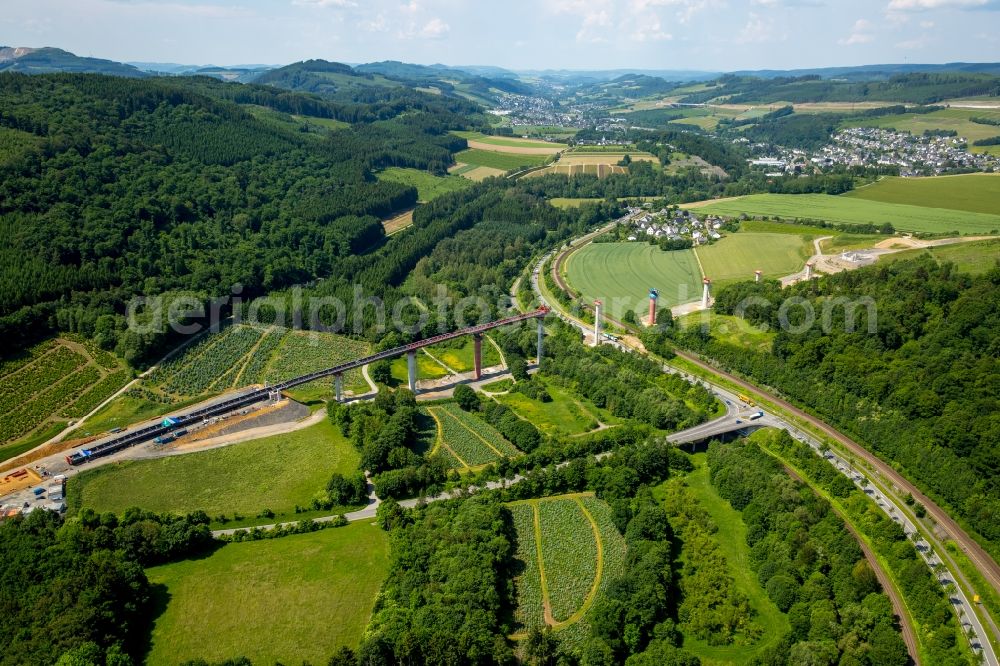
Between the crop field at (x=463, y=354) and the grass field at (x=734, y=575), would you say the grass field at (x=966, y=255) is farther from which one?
the crop field at (x=463, y=354)

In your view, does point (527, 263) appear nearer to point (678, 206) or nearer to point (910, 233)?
point (678, 206)

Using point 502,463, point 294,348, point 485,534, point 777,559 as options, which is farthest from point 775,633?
point 294,348

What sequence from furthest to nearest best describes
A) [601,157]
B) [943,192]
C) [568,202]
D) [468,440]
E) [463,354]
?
[601,157], [568,202], [943,192], [463,354], [468,440]

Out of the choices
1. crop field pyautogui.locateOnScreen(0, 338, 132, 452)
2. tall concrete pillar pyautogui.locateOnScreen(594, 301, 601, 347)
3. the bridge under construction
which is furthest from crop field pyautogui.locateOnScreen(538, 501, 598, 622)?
crop field pyautogui.locateOnScreen(0, 338, 132, 452)

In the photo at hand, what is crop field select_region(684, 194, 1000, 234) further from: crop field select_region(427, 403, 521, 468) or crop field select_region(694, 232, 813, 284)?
crop field select_region(427, 403, 521, 468)

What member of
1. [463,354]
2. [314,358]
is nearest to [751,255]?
[463,354]

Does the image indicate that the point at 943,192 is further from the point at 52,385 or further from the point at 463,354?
the point at 52,385
